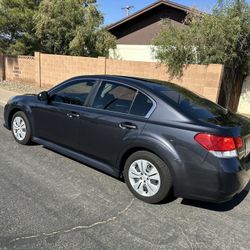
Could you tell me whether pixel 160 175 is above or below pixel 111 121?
below

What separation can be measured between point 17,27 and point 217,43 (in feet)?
38.7

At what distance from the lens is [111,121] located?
14.0ft

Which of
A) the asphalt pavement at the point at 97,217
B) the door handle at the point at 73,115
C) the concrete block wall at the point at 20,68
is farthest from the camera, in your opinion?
the concrete block wall at the point at 20,68

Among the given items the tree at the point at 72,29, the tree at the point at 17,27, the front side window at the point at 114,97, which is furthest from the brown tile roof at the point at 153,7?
the front side window at the point at 114,97

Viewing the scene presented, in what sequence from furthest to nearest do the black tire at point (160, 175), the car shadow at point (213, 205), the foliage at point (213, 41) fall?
the foliage at point (213, 41), the car shadow at point (213, 205), the black tire at point (160, 175)

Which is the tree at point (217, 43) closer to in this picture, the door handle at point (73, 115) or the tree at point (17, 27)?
the door handle at point (73, 115)

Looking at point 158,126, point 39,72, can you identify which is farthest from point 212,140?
point 39,72

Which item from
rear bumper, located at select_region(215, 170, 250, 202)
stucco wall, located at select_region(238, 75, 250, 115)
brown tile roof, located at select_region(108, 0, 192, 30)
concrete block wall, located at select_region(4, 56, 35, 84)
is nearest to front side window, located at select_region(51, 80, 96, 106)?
rear bumper, located at select_region(215, 170, 250, 202)

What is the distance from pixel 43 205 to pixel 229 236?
2.05 meters

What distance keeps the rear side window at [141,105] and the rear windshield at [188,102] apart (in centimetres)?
17

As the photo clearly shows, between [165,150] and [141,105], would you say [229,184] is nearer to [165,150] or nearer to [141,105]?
[165,150]

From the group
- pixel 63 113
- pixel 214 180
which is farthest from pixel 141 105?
pixel 63 113

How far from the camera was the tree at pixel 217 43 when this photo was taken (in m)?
10.2

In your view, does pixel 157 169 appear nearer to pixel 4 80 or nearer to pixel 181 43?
pixel 181 43
